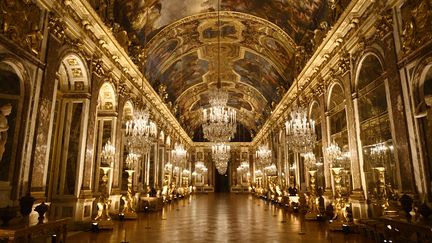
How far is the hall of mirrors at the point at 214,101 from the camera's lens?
226 inches

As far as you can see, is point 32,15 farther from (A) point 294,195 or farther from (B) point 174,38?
(A) point 294,195

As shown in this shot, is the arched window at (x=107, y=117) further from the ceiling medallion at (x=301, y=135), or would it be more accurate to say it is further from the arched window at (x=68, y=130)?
the ceiling medallion at (x=301, y=135)

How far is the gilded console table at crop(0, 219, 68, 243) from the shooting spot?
4.11 meters

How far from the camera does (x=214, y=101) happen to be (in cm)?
976

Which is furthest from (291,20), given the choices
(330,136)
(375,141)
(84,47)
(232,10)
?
(84,47)

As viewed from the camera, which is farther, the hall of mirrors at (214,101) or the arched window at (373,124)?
the arched window at (373,124)

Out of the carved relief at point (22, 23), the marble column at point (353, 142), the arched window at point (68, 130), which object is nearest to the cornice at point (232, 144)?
the marble column at point (353, 142)

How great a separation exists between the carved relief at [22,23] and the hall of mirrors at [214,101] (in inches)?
1.1

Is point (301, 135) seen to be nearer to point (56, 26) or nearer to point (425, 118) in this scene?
point (425, 118)

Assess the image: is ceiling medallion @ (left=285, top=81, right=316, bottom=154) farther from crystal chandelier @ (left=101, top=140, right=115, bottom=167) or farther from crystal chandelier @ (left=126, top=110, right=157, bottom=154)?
crystal chandelier @ (left=101, top=140, right=115, bottom=167)

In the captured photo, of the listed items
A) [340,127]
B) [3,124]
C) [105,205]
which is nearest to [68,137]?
[105,205]

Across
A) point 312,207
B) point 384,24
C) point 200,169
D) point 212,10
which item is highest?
point 212,10

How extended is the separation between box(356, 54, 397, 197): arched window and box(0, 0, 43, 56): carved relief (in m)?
7.96

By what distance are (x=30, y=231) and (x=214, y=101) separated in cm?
635
